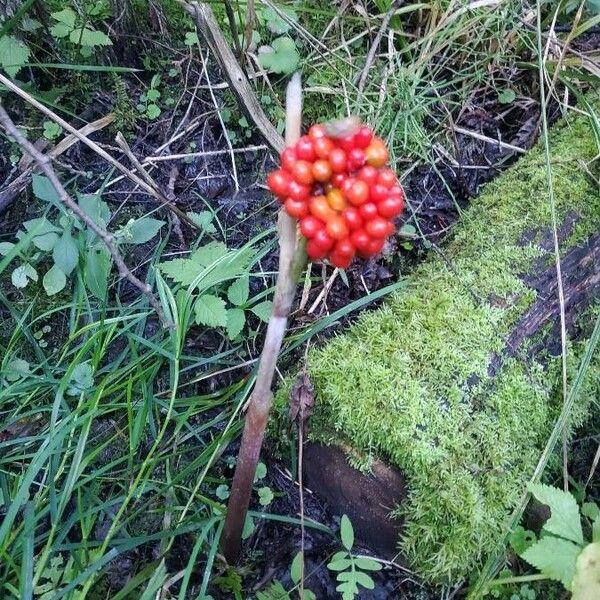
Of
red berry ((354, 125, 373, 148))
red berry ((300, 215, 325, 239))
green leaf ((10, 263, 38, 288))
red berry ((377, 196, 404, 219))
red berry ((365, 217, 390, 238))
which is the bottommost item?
green leaf ((10, 263, 38, 288))

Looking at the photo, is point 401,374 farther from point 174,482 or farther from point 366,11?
point 366,11

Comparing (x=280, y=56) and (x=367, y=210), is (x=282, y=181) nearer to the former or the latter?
(x=367, y=210)

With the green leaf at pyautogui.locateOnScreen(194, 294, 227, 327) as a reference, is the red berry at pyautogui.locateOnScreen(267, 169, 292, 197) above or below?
above

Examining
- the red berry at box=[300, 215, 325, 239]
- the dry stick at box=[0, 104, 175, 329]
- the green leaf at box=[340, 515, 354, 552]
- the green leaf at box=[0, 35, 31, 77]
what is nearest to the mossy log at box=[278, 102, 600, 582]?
the green leaf at box=[340, 515, 354, 552]

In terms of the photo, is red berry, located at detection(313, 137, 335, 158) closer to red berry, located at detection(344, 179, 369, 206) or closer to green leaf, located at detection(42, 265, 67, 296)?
red berry, located at detection(344, 179, 369, 206)

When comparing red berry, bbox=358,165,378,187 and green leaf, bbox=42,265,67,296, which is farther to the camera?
green leaf, bbox=42,265,67,296

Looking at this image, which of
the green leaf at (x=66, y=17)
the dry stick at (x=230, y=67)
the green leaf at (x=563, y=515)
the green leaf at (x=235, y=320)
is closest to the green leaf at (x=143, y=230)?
the green leaf at (x=235, y=320)

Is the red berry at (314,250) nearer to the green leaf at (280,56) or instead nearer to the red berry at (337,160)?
the red berry at (337,160)
